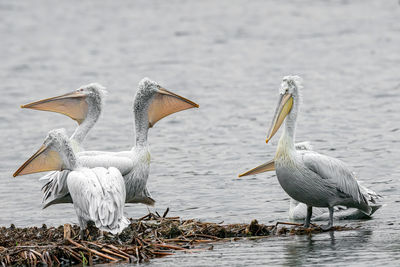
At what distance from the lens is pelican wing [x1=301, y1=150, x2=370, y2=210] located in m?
7.79

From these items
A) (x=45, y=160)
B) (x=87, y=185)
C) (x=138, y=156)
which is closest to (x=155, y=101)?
(x=138, y=156)

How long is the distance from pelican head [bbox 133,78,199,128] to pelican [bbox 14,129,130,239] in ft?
3.96

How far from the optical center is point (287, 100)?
8.11 m

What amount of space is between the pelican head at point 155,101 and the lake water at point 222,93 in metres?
1.09

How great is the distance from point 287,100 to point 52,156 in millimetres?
2301

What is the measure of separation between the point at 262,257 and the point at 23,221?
10.9 feet

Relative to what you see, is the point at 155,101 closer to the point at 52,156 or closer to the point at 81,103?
the point at 81,103

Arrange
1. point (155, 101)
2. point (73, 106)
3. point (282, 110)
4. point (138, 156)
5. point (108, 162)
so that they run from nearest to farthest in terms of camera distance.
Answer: point (108, 162), point (282, 110), point (138, 156), point (155, 101), point (73, 106)

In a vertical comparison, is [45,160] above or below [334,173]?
above

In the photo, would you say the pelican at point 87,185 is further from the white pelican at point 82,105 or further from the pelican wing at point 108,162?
the white pelican at point 82,105

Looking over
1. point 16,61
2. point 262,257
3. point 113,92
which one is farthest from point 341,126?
point 16,61

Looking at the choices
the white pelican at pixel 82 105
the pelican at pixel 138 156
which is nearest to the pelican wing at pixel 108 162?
the pelican at pixel 138 156

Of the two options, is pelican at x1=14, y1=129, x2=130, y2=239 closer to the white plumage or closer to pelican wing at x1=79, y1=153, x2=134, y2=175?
pelican wing at x1=79, y1=153, x2=134, y2=175

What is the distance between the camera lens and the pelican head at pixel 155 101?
28.2ft
